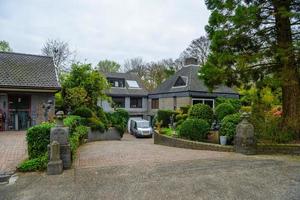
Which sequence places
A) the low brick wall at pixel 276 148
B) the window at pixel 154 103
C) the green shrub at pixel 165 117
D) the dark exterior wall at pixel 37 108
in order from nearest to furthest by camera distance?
the low brick wall at pixel 276 148, the dark exterior wall at pixel 37 108, the green shrub at pixel 165 117, the window at pixel 154 103

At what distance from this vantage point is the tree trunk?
29.0 feet

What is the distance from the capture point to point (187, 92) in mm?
27156

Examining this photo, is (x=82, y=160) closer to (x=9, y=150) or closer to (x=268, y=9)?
(x=9, y=150)

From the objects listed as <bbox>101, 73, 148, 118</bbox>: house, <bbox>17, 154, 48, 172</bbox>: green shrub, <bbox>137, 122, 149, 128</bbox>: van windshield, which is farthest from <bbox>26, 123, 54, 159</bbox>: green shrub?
<bbox>101, 73, 148, 118</bbox>: house

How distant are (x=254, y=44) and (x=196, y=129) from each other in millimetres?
4177

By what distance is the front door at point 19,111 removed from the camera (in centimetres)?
1666

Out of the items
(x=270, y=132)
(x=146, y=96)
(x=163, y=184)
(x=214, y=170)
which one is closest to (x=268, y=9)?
(x=270, y=132)

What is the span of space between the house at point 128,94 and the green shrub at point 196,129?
23262mm

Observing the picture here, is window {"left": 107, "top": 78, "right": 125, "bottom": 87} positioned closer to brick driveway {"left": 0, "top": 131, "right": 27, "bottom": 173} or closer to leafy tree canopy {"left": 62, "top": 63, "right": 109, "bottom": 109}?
leafy tree canopy {"left": 62, "top": 63, "right": 109, "bottom": 109}

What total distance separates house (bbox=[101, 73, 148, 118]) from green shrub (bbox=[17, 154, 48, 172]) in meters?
27.2

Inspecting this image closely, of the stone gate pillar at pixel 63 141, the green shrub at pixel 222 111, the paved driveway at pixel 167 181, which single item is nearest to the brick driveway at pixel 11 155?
the paved driveway at pixel 167 181

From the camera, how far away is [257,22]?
9555 mm

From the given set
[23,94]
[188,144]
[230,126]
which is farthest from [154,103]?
[230,126]

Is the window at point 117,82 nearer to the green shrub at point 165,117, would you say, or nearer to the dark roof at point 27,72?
the green shrub at point 165,117
